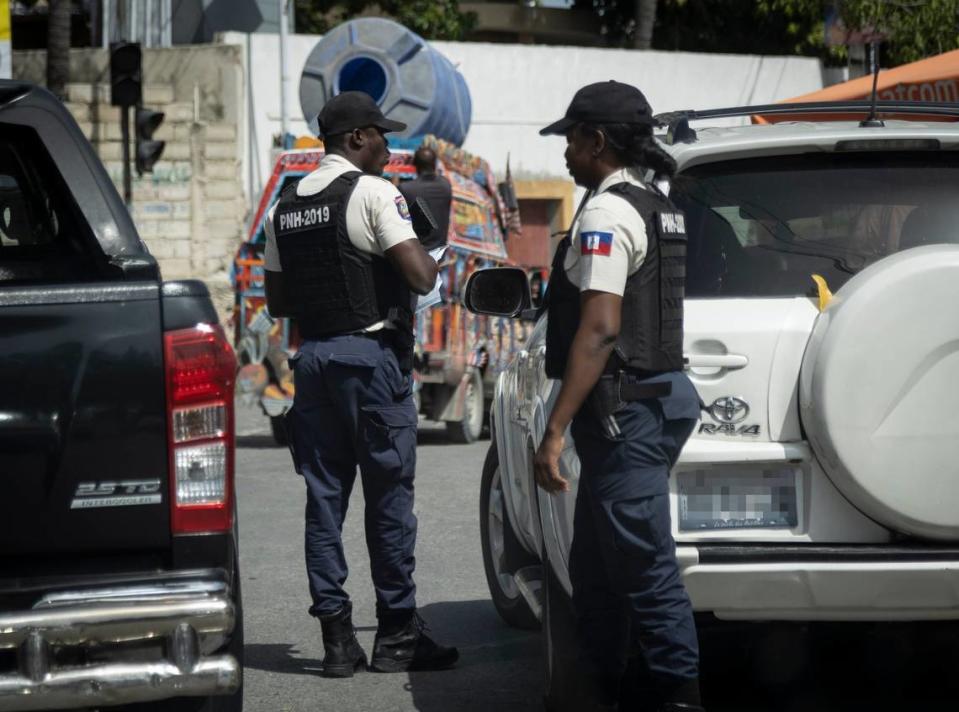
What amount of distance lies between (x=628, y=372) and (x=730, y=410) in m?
0.32

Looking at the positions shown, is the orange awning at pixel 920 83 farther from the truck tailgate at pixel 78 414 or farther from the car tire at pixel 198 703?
the truck tailgate at pixel 78 414

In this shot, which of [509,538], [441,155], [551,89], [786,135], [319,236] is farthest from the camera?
[551,89]

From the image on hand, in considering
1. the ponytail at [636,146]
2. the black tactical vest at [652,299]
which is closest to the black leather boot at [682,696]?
the black tactical vest at [652,299]

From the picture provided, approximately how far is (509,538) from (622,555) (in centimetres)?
190

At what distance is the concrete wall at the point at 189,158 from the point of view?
61.6ft

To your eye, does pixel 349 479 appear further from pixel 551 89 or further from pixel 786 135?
pixel 551 89

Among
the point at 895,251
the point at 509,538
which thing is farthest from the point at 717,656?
the point at 895,251

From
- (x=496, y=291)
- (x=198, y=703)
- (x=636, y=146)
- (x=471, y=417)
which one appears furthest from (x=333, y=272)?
(x=471, y=417)

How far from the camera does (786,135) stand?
4824 millimetres

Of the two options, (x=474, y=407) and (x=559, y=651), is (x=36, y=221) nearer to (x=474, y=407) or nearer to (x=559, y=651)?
(x=559, y=651)

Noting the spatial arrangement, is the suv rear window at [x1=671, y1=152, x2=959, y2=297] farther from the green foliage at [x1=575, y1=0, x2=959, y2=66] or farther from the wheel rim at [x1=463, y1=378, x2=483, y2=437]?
the green foliage at [x1=575, y1=0, x2=959, y2=66]

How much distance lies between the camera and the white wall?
1964 cm

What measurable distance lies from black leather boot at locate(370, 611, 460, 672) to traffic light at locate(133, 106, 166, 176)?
1151cm

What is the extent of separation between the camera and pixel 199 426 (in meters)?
3.65
